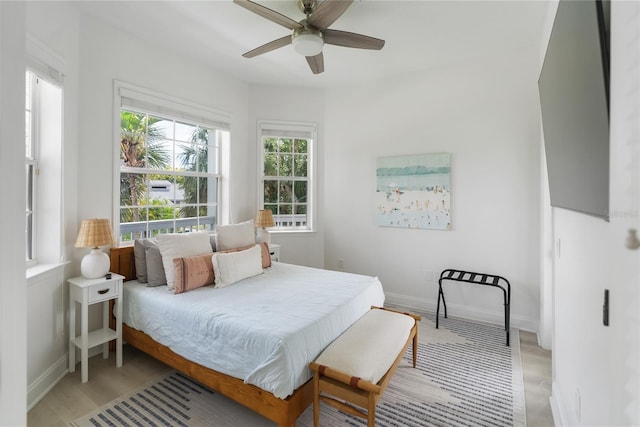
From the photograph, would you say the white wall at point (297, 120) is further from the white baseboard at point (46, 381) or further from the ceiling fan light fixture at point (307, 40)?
the white baseboard at point (46, 381)

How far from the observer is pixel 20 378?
72cm

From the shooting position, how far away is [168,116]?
3178 mm

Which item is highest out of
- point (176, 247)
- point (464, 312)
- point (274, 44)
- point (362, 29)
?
point (362, 29)

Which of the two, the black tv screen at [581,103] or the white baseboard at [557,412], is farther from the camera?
the white baseboard at [557,412]

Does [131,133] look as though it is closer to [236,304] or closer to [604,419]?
[236,304]

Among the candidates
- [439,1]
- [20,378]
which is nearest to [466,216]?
[439,1]

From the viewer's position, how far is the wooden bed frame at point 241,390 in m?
1.59

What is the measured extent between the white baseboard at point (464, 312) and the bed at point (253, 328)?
45.1 inches

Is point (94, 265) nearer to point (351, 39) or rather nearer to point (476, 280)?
point (351, 39)

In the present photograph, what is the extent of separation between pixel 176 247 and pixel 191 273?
33 cm

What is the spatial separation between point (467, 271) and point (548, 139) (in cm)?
206

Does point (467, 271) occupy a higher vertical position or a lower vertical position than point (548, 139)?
lower

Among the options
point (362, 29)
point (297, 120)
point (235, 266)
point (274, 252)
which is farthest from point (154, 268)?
point (362, 29)

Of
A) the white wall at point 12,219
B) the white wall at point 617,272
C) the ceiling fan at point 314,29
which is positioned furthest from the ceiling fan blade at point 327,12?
the white wall at point 12,219
